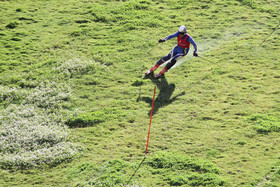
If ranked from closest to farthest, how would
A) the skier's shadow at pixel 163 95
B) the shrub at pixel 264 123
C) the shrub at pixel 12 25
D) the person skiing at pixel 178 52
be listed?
the shrub at pixel 264 123
the skier's shadow at pixel 163 95
the person skiing at pixel 178 52
the shrub at pixel 12 25

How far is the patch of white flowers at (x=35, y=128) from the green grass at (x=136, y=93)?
53 millimetres

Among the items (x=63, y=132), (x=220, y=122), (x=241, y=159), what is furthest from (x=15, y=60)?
(x=241, y=159)

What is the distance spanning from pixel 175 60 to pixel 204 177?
26.8 feet

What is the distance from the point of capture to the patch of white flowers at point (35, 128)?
15344mm

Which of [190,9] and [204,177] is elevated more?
[190,9]

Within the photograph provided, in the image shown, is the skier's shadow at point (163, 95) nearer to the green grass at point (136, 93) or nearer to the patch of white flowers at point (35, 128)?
the green grass at point (136, 93)

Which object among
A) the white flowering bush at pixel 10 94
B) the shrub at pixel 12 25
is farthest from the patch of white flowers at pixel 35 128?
the shrub at pixel 12 25

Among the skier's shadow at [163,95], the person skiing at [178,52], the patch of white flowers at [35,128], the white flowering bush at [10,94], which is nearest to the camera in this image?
the patch of white flowers at [35,128]

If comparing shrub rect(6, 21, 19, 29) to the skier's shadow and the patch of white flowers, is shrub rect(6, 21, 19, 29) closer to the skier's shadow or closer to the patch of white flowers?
the patch of white flowers

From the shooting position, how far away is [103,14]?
88.8 ft

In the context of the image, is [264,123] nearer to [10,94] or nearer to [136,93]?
[136,93]

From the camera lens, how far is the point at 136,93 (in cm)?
1955

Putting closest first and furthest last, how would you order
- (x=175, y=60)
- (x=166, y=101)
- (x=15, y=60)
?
(x=166, y=101) < (x=175, y=60) < (x=15, y=60)

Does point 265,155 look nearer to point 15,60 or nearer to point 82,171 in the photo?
point 82,171
